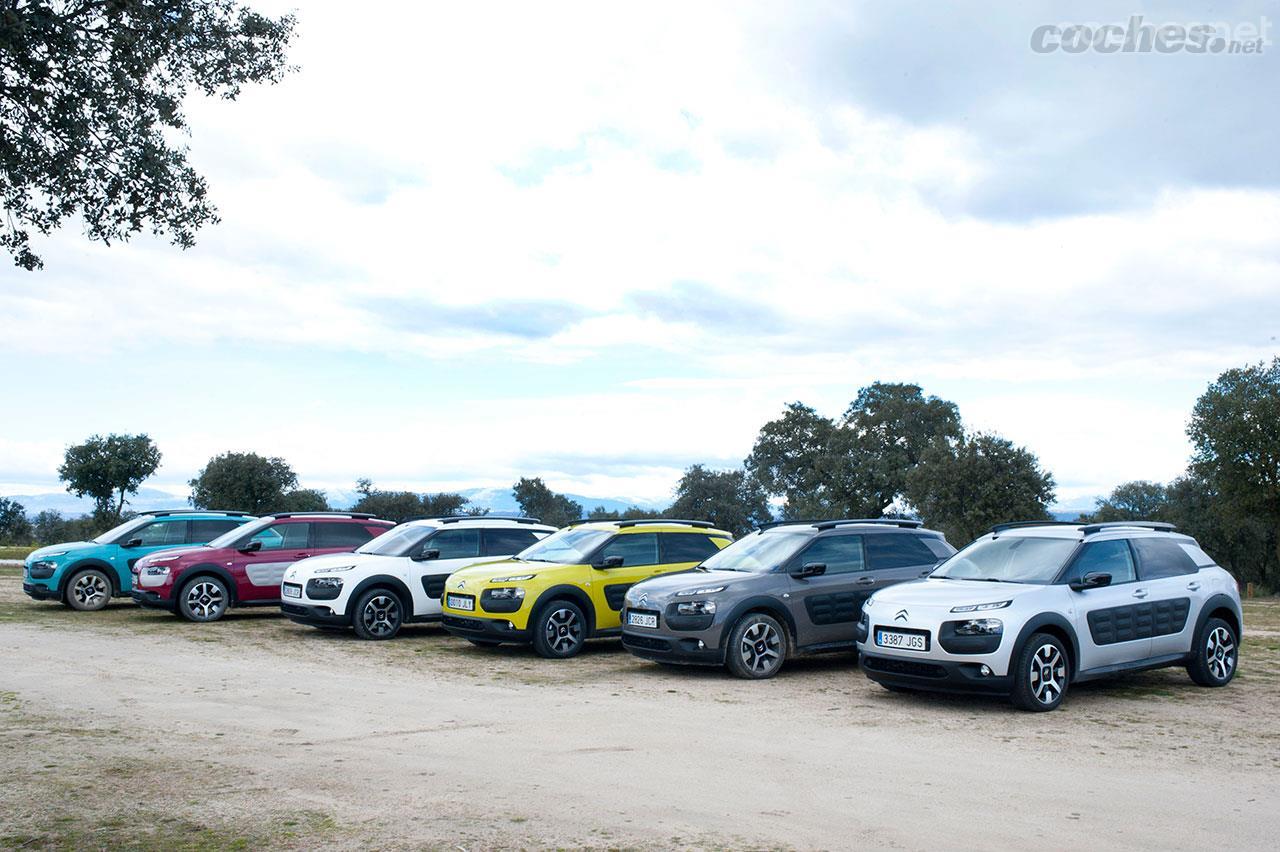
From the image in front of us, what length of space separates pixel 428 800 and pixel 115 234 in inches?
213

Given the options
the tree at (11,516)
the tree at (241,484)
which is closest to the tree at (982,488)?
the tree at (241,484)

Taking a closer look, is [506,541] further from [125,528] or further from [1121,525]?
[1121,525]

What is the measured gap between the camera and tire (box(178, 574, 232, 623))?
18.3 meters

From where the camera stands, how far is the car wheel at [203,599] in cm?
1828

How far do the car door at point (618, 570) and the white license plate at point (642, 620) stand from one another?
59.3 inches

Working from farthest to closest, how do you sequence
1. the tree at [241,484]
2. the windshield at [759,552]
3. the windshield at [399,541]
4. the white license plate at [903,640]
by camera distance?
1. the tree at [241,484]
2. the windshield at [399,541]
3. the windshield at [759,552]
4. the white license plate at [903,640]

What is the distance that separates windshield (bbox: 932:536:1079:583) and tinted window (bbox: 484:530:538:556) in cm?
753

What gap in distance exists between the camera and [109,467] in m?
64.2

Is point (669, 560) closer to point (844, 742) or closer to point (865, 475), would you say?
point (844, 742)

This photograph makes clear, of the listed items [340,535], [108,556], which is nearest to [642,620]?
[340,535]

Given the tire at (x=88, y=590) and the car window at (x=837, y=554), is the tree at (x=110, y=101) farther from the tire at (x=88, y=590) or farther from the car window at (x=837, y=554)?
the tire at (x=88, y=590)

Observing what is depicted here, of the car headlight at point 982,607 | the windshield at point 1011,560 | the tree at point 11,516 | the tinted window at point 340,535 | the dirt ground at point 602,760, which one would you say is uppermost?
the tree at point 11,516

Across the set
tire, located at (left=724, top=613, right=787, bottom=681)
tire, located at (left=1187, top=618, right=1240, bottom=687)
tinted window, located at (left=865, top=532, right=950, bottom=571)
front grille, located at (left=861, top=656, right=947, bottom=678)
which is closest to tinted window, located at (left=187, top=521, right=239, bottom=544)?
tire, located at (left=724, top=613, right=787, bottom=681)

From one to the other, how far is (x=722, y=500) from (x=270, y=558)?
65.9 meters
